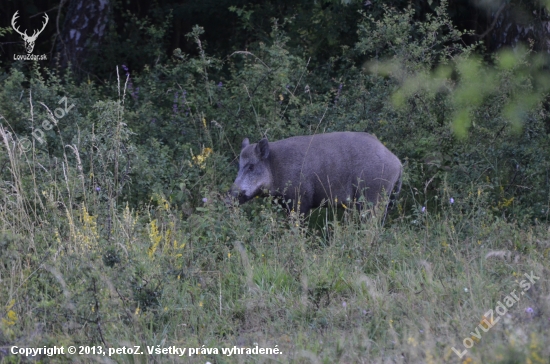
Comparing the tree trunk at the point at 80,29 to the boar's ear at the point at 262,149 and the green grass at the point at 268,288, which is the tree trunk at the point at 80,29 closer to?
the boar's ear at the point at 262,149

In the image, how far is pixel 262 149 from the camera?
795cm

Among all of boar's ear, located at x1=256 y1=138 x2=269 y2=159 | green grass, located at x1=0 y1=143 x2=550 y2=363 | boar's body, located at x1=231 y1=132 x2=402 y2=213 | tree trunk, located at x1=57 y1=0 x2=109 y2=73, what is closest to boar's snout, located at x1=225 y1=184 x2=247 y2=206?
boar's body, located at x1=231 y1=132 x2=402 y2=213

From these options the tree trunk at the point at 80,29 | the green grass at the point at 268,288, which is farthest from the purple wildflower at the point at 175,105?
the green grass at the point at 268,288

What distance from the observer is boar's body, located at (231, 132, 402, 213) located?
7668 millimetres

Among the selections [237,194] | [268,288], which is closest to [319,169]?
[237,194]

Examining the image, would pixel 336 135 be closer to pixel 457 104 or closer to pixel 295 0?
pixel 457 104

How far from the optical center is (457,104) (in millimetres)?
8555

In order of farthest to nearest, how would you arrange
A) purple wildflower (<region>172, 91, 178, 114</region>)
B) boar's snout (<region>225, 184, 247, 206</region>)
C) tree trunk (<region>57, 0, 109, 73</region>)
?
tree trunk (<region>57, 0, 109, 73</region>)
purple wildflower (<region>172, 91, 178, 114</region>)
boar's snout (<region>225, 184, 247, 206</region>)

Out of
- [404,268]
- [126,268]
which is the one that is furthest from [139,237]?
[404,268]

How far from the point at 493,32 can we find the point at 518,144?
3.05 m

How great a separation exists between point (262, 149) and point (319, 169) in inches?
26.9

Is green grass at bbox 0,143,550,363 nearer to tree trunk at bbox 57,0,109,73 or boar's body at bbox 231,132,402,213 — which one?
boar's body at bbox 231,132,402,213

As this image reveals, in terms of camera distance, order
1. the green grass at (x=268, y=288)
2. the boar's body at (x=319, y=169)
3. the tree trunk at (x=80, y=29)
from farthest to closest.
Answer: the tree trunk at (x=80, y=29), the boar's body at (x=319, y=169), the green grass at (x=268, y=288)

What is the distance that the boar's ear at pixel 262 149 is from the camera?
7.86m
